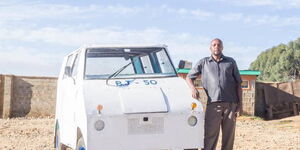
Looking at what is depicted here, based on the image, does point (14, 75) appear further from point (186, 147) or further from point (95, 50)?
point (186, 147)

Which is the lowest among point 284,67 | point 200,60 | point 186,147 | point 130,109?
point 186,147

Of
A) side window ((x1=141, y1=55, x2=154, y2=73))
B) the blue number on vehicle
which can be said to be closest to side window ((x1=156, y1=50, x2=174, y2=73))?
side window ((x1=141, y1=55, x2=154, y2=73))

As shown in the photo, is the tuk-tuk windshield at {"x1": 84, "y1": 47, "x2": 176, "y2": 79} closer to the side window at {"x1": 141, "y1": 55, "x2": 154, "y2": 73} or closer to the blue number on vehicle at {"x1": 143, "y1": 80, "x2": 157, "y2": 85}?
the side window at {"x1": 141, "y1": 55, "x2": 154, "y2": 73}

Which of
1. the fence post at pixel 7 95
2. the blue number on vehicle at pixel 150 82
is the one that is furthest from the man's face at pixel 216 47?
the fence post at pixel 7 95

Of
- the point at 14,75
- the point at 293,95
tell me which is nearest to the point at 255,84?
the point at 293,95

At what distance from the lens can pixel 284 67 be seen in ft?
161

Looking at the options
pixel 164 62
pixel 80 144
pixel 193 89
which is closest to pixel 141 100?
pixel 193 89

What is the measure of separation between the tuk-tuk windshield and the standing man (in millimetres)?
523

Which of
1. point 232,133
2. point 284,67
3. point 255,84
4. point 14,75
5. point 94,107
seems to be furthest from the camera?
point 284,67

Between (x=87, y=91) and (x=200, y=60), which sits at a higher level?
(x=200, y=60)

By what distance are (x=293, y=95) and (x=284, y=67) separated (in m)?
20.6

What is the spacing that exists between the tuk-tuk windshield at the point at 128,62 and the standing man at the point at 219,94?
0.52 metres

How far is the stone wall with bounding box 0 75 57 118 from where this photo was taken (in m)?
24.1

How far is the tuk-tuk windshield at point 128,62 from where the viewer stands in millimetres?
7094
